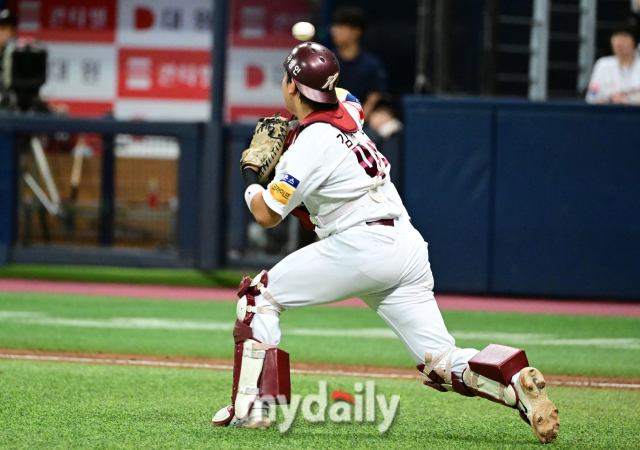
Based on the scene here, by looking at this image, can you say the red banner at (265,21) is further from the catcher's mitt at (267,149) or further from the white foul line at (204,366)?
the catcher's mitt at (267,149)

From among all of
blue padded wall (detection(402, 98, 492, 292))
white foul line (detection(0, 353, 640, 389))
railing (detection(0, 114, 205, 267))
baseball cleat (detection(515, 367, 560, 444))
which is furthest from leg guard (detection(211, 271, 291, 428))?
railing (detection(0, 114, 205, 267))

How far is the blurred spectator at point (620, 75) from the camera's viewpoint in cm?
938

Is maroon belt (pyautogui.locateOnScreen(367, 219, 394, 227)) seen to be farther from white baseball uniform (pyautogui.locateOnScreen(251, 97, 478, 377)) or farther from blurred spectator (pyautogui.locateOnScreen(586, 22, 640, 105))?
blurred spectator (pyautogui.locateOnScreen(586, 22, 640, 105))

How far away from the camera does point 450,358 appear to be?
12.4 ft

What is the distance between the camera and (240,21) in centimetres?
1464

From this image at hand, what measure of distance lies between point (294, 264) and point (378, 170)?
0.55 m

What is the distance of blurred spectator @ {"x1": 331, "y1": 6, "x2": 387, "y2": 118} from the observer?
9.19 m

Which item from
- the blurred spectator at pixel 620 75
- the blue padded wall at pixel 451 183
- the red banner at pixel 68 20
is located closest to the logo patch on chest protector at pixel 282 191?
the blue padded wall at pixel 451 183

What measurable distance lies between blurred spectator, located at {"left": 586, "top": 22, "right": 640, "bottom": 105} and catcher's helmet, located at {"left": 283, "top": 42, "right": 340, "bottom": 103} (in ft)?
20.9

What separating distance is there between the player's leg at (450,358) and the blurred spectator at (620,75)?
20.6 ft

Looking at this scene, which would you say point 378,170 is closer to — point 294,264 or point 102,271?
point 294,264

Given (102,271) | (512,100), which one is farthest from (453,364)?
(102,271)

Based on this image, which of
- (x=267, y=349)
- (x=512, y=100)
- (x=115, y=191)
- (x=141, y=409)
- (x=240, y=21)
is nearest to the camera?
(x=267, y=349)

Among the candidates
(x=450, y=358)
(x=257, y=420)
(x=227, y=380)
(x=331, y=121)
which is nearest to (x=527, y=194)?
(x=227, y=380)
